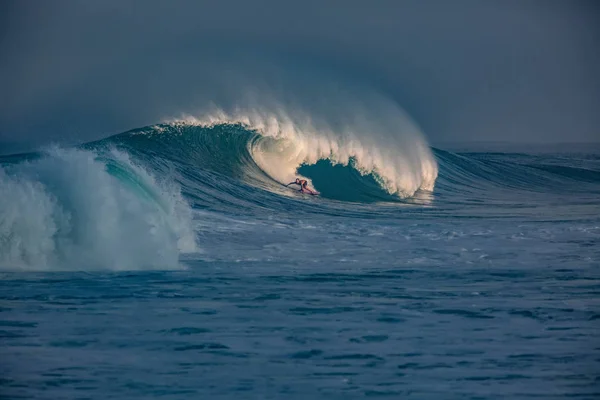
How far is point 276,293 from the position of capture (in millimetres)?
7754

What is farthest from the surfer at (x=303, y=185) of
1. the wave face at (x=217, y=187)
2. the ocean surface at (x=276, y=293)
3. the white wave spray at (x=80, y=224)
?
the white wave spray at (x=80, y=224)

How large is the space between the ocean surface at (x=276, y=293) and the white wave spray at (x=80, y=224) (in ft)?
0.07

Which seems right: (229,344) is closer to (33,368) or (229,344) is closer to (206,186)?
(33,368)

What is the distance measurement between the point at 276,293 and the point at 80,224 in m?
2.68

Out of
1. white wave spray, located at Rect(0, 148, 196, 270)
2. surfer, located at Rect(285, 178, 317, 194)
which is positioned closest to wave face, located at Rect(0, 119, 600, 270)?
white wave spray, located at Rect(0, 148, 196, 270)

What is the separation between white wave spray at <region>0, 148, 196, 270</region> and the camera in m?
9.10

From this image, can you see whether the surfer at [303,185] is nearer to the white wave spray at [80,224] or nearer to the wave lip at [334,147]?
the wave lip at [334,147]

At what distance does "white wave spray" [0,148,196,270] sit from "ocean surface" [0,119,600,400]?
0.07ft

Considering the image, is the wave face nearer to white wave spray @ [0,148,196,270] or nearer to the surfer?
white wave spray @ [0,148,196,270]

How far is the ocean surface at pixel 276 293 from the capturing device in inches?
209

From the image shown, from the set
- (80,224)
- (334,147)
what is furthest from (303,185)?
(80,224)

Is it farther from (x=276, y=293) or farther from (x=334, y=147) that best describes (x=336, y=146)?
(x=276, y=293)

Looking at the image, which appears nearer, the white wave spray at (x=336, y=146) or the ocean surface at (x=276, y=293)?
the ocean surface at (x=276, y=293)

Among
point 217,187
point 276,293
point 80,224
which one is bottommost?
point 276,293
